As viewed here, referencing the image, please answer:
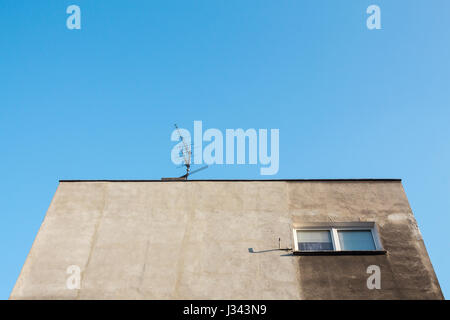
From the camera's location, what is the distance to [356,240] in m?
8.55

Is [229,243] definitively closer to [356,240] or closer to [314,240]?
[314,240]

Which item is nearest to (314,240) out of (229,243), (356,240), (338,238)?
(338,238)

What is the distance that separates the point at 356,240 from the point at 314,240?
90cm

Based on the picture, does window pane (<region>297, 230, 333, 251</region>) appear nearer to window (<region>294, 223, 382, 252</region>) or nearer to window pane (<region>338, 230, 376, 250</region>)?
window (<region>294, 223, 382, 252</region>)

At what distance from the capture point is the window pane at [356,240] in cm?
842

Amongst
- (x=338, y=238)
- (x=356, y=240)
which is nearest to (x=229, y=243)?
(x=338, y=238)

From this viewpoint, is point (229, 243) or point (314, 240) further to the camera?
point (314, 240)

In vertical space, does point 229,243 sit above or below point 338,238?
below

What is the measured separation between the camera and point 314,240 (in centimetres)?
865

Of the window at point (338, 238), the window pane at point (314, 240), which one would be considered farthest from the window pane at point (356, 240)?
the window pane at point (314, 240)

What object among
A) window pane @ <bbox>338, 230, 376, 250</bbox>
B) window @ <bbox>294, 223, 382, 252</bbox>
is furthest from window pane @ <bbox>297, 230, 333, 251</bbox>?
window pane @ <bbox>338, 230, 376, 250</bbox>

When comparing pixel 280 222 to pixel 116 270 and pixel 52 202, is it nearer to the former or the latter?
pixel 116 270

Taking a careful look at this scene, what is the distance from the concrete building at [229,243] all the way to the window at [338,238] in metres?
0.02
